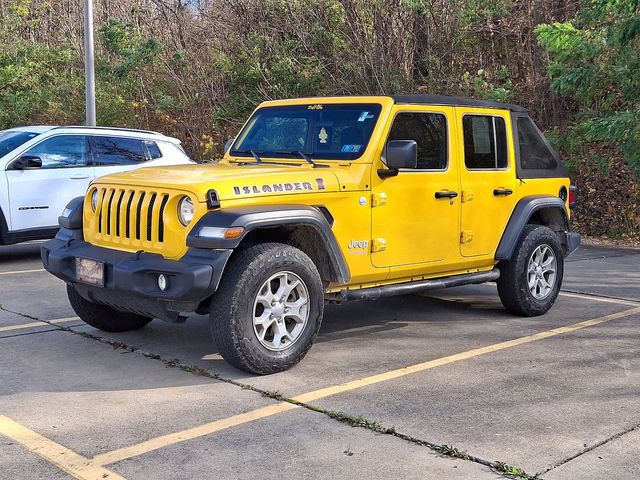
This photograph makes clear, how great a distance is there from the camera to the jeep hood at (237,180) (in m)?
5.18

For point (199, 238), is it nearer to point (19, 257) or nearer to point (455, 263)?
point (455, 263)

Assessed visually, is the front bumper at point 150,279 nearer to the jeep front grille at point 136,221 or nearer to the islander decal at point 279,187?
the jeep front grille at point 136,221

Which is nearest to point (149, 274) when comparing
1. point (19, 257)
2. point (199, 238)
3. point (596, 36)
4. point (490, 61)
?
point (199, 238)

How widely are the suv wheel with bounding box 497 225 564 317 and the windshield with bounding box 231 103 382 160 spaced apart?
192 cm

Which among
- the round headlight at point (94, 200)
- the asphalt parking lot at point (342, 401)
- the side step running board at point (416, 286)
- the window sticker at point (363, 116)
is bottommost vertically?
the asphalt parking lot at point (342, 401)

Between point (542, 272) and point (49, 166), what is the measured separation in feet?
20.9

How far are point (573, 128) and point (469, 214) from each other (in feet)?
24.1

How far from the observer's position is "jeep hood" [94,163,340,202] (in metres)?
5.18

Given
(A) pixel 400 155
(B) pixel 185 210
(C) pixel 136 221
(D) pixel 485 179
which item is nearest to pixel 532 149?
(D) pixel 485 179

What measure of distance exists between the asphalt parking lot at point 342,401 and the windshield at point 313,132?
1482mm

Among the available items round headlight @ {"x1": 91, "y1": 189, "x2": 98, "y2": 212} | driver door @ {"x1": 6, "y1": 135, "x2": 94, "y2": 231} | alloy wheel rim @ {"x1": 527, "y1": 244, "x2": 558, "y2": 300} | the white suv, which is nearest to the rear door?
alloy wheel rim @ {"x1": 527, "y1": 244, "x2": 558, "y2": 300}

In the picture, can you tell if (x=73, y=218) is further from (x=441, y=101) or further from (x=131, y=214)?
(x=441, y=101)

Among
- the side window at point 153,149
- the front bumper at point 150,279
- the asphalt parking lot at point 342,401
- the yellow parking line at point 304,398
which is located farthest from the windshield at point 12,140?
the yellow parking line at point 304,398

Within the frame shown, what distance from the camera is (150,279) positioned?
16.8 ft
